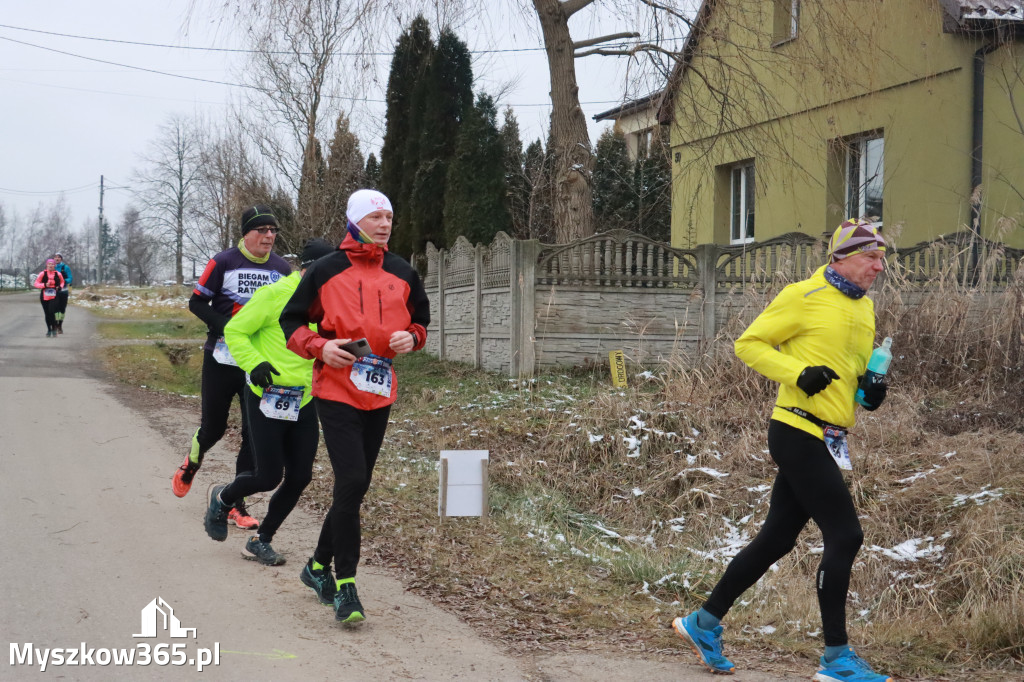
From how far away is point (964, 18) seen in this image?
15.0m

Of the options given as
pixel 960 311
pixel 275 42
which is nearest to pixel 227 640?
pixel 960 311

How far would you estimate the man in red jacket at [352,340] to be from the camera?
5082mm

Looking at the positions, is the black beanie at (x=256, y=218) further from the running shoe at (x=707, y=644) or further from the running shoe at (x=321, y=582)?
the running shoe at (x=707, y=644)

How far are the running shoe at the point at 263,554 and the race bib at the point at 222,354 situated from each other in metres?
1.25

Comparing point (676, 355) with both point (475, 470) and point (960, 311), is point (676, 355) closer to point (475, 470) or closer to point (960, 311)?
point (960, 311)

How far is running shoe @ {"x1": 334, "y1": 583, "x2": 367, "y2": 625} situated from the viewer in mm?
Result: 5039

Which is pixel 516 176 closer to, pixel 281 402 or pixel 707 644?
pixel 281 402

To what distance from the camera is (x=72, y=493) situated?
8016 millimetres

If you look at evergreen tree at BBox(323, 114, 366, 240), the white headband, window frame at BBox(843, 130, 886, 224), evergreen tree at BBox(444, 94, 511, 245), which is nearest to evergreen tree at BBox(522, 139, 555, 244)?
evergreen tree at BBox(323, 114, 366, 240)

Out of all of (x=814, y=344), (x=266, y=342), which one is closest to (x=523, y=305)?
(x=266, y=342)

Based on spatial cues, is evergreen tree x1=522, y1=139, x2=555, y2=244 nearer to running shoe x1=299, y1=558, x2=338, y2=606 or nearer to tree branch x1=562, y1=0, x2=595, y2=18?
tree branch x1=562, y1=0, x2=595, y2=18

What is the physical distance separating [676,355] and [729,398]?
4.03ft

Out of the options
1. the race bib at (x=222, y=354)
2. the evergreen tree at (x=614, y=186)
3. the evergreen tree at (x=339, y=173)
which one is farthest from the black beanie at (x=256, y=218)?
the evergreen tree at (x=614, y=186)

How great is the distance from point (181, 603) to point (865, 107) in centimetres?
1432
